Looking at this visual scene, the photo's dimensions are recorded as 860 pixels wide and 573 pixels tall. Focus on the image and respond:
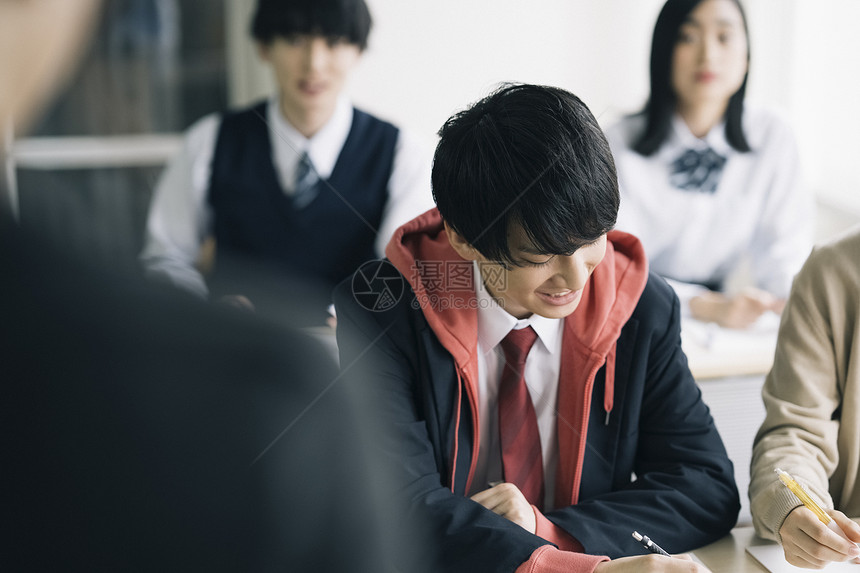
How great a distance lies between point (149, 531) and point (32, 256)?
0.11 metres

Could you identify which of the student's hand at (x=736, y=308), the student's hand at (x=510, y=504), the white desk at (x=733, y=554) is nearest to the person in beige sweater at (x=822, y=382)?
the white desk at (x=733, y=554)

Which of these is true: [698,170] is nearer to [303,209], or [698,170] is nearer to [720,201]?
[720,201]


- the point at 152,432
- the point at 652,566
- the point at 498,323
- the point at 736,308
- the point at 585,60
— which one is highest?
the point at 152,432

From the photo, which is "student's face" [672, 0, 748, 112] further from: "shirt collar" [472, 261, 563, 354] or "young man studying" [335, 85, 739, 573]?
"shirt collar" [472, 261, 563, 354]

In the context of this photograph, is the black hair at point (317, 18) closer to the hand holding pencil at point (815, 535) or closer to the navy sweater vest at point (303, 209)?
the navy sweater vest at point (303, 209)

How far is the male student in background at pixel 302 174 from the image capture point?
6.55 ft

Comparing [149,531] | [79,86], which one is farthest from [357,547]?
[79,86]

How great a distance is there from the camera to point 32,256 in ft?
0.83

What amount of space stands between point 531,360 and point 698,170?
1.30 metres

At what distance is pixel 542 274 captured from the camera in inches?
38.8

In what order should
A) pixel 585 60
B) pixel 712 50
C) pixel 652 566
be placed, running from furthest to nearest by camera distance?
pixel 585 60
pixel 712 50
pixel 652 566

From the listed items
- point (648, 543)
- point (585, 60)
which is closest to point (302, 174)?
point (648, 543)

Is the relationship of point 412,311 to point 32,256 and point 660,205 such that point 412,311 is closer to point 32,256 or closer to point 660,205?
point 32,256

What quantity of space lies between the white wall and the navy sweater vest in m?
1.02
